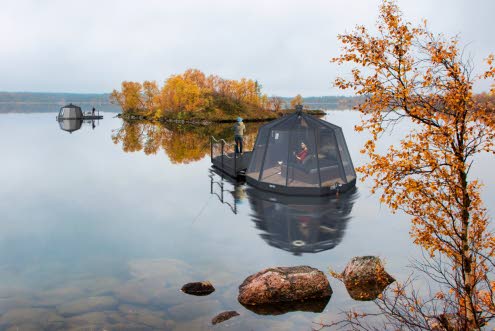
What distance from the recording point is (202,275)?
11523mm

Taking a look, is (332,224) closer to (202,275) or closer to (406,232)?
(406,232)

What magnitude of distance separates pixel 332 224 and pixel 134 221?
294 inches

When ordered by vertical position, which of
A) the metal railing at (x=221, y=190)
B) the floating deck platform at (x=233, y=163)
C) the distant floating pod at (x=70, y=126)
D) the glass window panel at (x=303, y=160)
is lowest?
the metal railing at (x=221, y=190)

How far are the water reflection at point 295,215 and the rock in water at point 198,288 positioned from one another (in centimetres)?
332

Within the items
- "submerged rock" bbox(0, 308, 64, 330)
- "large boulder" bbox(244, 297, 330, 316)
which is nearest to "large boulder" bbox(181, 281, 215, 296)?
"large boulder" bbox(244, 297, 330, 316)

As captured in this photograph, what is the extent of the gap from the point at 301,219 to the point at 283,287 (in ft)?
20.7

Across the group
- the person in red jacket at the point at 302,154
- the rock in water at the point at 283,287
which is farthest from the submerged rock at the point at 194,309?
the person in red jacket at the point at 302,154

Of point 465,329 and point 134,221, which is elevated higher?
point 465,329

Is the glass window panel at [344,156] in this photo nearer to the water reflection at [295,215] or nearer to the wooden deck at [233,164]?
the water reflection at [295,215]

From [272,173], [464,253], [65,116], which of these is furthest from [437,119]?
[65,116]

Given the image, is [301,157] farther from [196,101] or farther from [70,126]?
[196,101]

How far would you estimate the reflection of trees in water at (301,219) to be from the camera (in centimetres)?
1391

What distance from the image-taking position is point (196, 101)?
87.2 metres

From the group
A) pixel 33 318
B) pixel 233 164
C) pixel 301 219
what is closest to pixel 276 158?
pixel 301 219
